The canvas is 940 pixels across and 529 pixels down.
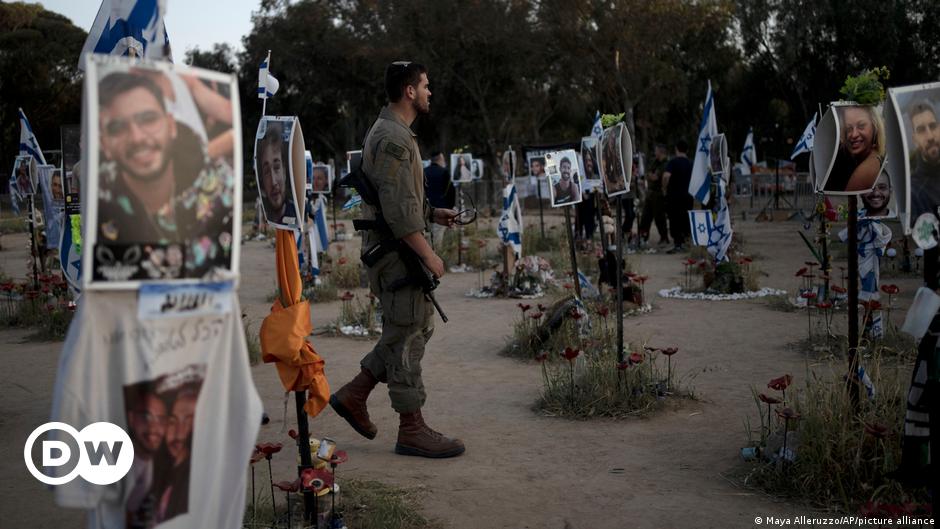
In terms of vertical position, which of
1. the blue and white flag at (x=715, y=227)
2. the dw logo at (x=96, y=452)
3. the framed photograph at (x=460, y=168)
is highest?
the framed photograph at (x=460, y=168)

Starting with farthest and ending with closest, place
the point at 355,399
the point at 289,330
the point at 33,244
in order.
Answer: the point at 33,244 < the point at 355,399 < the point at 289,330

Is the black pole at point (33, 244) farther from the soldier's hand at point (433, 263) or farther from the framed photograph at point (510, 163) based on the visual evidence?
the soldier's hand at point (433, 263)

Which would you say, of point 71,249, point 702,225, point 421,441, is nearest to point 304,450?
point 421,441

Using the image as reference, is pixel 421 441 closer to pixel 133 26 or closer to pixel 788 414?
pixel 788 414

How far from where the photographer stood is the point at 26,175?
13023mm

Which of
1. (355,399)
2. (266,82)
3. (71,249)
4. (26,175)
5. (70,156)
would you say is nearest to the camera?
(266,82)

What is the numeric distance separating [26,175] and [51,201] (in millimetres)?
2076

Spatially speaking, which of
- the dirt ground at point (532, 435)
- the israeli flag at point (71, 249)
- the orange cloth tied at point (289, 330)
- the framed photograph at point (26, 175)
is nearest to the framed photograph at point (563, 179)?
the dirt ground at point (532, 435)

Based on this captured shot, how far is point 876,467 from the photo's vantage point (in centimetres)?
409

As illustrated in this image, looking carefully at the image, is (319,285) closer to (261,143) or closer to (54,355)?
(54,355)

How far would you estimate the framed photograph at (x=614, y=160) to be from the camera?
650cm

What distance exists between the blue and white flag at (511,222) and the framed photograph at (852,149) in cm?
707

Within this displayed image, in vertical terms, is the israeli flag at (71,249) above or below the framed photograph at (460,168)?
below

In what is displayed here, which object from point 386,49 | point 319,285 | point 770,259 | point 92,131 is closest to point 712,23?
point 386,49
